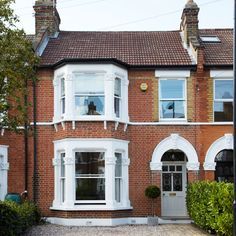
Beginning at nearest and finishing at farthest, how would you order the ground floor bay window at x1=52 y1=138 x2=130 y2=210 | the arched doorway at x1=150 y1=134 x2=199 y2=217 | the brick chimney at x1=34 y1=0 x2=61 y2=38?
the ground floor bay window at x1=52 y1=138 x2=130 y2=210 → the arched doorway at x1=150 y1=134 x2=199 y2=217 → the brick chimney at x1=34 y1=0 x2=61 y2=38

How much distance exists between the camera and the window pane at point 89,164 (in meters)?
21.1

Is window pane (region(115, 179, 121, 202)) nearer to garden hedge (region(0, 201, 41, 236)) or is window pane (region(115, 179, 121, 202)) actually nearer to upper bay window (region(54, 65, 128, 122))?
upper bay window (region(54, 65, 128, 122))

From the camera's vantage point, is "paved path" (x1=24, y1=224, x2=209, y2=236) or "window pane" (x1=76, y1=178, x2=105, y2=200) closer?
"paved path" (x1=24, y1=224, x2=209, y2=236)

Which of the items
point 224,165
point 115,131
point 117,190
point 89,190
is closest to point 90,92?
point 115,131

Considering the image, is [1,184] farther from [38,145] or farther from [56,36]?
[56,36]

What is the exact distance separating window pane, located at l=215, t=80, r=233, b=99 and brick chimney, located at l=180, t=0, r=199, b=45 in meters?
2.26

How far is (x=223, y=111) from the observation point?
2216 centimetres

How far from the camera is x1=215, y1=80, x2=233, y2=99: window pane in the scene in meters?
22.2

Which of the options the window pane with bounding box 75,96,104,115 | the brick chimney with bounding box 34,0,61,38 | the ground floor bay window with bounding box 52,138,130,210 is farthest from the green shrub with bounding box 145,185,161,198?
the brick chimney with bounding box 34,0,61,38

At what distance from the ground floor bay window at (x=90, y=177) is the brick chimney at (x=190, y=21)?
5711 mm

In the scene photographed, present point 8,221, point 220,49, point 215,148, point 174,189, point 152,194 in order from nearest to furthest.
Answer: point 8,221 → point 152,194 → point 215,148 → point 220,49 → point 174,189

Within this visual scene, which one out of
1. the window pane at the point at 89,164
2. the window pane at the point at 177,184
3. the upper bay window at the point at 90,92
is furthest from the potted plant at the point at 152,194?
the upper bay window at the point at 90,92

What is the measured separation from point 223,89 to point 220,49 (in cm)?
232

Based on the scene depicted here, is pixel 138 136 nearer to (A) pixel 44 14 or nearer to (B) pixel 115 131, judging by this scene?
(B) pixel 115 131
